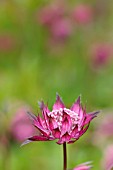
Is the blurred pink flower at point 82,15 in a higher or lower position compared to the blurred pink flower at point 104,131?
higher

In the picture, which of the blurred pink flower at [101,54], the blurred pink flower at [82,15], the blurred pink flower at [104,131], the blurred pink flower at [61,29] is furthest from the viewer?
the blurred pink flower at [82,15]

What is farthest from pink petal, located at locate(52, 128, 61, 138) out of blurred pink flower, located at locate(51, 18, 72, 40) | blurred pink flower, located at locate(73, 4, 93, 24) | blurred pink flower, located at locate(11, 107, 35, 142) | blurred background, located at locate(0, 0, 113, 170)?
blurred pink flower, located at locate(73, 4, 93, 24)

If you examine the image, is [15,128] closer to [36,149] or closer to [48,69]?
[36,149]

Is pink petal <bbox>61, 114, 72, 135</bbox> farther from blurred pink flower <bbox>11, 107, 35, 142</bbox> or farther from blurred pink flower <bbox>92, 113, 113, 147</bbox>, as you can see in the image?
blurred pink flower <bbox>92, 113, 113, 147</bbox>

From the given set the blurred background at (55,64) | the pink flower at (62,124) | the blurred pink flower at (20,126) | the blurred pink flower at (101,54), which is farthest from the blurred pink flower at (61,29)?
the pink flower at (62,124)

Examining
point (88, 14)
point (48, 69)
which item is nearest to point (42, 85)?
point (48, 69)

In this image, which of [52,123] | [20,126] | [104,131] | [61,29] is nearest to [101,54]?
[61,29]

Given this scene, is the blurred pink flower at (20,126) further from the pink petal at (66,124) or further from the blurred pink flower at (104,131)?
the pink petal at (66,124)

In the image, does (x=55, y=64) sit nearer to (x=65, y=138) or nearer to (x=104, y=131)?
(x=104, y=131)
